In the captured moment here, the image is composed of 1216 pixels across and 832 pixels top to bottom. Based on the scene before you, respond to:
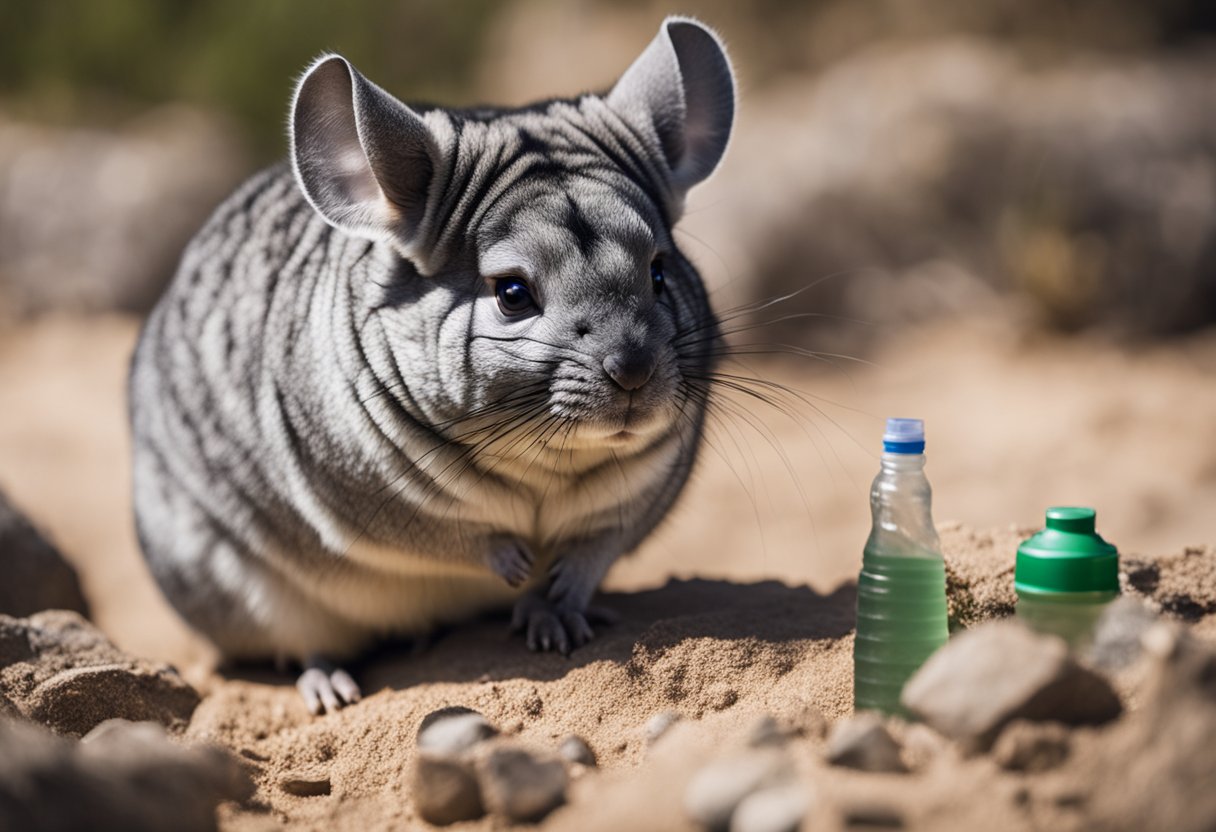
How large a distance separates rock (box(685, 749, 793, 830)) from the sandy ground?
0.28 ft

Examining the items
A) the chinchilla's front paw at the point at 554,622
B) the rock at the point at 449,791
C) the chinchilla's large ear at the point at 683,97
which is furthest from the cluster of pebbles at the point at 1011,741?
the chinchilla's large ear at the point at 683,97

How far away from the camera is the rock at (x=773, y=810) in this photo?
232 cm

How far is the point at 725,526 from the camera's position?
24.2 ft

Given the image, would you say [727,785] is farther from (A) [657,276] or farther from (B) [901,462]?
(A) [657,276]

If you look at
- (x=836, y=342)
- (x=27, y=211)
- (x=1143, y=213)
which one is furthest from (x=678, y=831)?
(x=27, y=211)

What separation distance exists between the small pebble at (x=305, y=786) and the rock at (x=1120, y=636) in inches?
81.4

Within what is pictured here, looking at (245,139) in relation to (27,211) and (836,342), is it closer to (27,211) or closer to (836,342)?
(27,211)

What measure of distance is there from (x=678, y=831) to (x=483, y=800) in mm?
565

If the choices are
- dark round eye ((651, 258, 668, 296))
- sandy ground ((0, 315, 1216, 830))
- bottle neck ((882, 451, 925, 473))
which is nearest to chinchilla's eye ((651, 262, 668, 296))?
dark round eye ((651, 258, 668, 296))

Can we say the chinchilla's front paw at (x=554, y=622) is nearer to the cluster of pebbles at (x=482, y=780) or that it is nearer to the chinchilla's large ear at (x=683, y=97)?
the cluster of pebbles at (x=482, y=780)

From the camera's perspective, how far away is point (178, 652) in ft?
18.5

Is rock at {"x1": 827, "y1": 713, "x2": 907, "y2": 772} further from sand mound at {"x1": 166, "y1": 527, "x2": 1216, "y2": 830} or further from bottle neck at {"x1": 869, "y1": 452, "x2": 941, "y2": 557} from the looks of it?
bottle neck at {"x1": 869, "y1": 452, "x2": 941, "y2": 557}

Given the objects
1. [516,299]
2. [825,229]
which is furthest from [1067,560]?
[825,229]

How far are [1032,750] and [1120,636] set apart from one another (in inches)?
20.3
